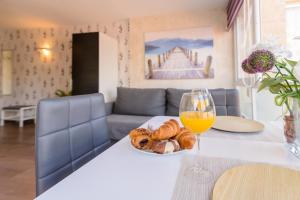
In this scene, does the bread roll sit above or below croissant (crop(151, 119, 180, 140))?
below

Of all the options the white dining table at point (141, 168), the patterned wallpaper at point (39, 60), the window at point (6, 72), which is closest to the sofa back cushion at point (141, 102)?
the patterned wallpaper at point (39, 60)

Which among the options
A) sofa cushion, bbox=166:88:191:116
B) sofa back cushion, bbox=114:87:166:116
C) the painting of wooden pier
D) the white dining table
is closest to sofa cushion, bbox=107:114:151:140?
sofa back cushion, bbox=114:87:166:116

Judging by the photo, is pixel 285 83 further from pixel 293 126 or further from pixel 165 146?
pixel 165 146

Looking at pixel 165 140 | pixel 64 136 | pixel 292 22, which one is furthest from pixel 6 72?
pixel 292 22

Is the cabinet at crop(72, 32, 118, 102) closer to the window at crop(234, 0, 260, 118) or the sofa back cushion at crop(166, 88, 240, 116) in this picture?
the sofa back cushion at crop(166, 88, 240, 116)

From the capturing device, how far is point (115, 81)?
3.56 metres

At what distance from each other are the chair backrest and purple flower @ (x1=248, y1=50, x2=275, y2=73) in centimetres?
75

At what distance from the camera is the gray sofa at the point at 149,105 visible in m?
2.51

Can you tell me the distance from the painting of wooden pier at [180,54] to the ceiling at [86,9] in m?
0.38

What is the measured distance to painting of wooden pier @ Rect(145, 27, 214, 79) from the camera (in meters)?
3.10

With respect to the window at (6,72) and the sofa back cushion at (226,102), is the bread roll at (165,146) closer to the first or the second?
the sofa back cushion at (226,102)

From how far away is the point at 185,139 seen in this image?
646 mm

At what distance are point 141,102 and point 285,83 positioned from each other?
2295 millimetres

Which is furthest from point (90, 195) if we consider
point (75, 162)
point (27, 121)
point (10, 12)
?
point (27, 121)
